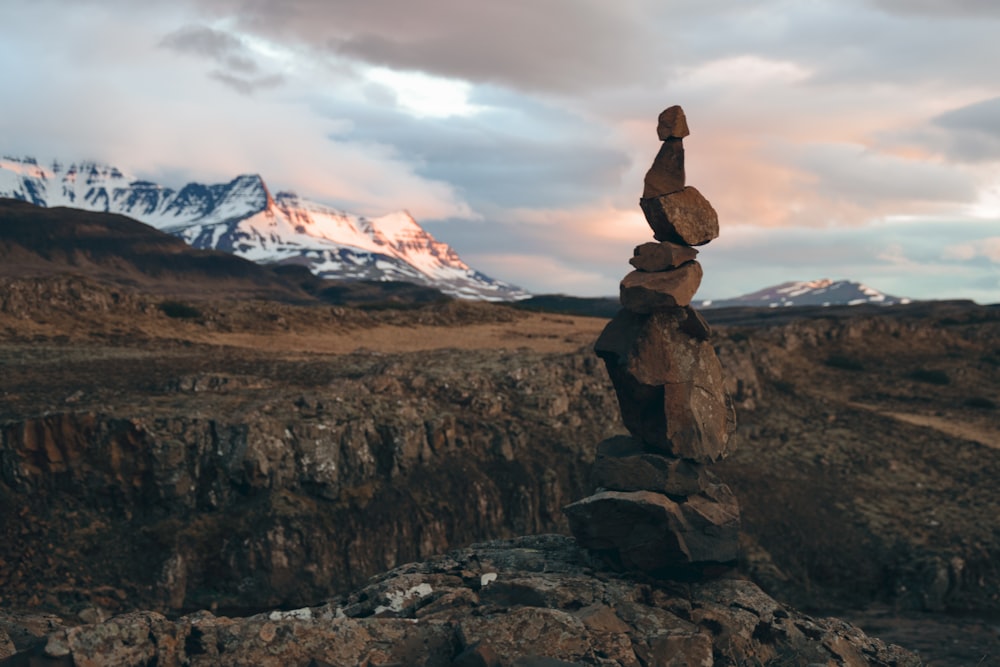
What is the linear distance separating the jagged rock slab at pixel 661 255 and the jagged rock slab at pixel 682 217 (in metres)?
0.34

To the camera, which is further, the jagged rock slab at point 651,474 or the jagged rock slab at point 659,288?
the jagged rock slab at point 651,474

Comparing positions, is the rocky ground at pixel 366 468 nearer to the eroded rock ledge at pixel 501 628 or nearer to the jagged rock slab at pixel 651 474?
the eroded rock ledge at pixel 501 628

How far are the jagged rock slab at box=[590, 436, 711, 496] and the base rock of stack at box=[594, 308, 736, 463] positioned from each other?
1.38 feet

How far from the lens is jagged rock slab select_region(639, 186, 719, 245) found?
2952 centimetres

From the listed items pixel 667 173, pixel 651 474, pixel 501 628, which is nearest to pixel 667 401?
pixel 651 474

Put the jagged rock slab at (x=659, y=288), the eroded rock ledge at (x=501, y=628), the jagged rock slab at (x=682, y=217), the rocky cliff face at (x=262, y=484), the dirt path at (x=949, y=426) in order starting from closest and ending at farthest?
the eroded rock ledge at (x=501, y=628)
the jagged rock slab at (x=659, y=288)
the jagged rock slab at (x=682, y=217)
the rocky cliff face at (x=262, y=484)
the dirt path at (x=949, y=426)

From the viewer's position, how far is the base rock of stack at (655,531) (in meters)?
28.0

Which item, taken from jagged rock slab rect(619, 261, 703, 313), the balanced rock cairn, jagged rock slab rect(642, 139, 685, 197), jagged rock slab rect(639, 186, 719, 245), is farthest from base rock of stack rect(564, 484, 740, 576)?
jagged rock slab rect(642, 139, 685, 197)

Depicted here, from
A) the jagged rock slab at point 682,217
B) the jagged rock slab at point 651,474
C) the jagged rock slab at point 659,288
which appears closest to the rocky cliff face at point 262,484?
the jagged rock slab at point 651,474

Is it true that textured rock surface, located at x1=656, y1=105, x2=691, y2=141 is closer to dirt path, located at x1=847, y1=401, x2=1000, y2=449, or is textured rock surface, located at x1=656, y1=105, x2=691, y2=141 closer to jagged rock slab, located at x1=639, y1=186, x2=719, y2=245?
jagged rock slab, located at x1=639, y1=186, x2=719, y2=245

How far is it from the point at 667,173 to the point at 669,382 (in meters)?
6.48

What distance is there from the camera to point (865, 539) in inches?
2058

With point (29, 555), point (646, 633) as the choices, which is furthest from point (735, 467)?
point (29, 555)

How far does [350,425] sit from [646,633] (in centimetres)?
2855
